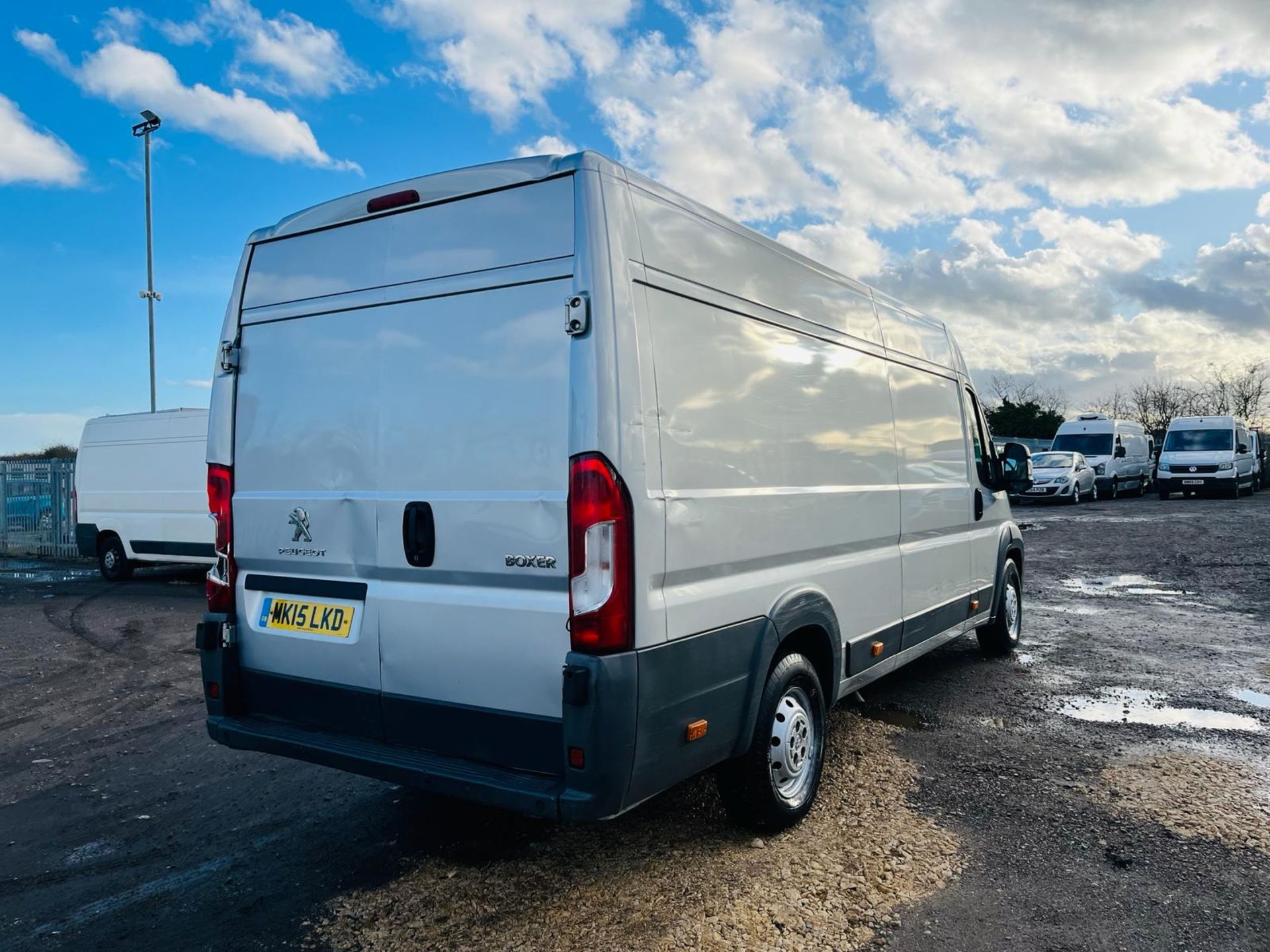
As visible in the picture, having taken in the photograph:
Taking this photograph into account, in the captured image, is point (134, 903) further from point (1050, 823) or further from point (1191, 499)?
point (1191, 499)

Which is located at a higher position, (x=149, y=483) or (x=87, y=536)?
(x=149, y=483)

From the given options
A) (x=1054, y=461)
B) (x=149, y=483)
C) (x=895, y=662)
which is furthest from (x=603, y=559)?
(x=1054, y=461)

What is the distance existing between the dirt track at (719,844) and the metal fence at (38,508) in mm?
13425

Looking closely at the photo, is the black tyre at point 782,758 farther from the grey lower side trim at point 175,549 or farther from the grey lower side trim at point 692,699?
the grey lower side trim at point 175,549

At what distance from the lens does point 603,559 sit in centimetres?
302

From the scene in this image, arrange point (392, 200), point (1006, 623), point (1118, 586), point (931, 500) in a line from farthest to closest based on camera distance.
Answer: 1. point (1118, 586)
2. point (1006, 623)
3. point (931, 500)
4. point (392, 200)

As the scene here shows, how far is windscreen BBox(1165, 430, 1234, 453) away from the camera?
87.0ft

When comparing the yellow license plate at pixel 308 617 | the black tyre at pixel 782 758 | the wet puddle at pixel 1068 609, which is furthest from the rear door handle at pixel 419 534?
the wet puddle at pixel 1068 609

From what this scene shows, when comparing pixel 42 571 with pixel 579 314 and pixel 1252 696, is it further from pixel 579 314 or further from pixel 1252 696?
pixel 1252 696

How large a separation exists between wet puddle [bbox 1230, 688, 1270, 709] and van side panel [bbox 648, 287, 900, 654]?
111 inches

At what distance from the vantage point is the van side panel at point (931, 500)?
17.6 feet

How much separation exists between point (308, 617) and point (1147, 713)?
5.12 metres

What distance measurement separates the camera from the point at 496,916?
327 centimetres

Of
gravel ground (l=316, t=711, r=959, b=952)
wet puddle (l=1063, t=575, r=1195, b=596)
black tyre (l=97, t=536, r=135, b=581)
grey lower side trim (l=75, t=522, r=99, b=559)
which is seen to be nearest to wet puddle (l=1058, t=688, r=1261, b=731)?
gravel ground (l=316, t=711, r=959, b=952)
